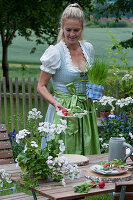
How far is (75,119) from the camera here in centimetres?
364

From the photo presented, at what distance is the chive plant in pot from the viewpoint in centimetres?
357

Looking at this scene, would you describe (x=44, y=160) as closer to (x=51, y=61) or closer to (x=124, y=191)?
(x=124, y=191)

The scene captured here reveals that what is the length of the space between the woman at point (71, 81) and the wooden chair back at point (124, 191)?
4.39 feet

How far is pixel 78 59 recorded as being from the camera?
3.71 m

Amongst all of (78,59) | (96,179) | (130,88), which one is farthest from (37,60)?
(96,179)

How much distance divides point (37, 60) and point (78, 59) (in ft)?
45.4

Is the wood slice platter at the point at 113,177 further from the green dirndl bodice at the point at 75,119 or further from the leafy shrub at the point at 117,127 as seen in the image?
the leafy shrub at the point at 117,127

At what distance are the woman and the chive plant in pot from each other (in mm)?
57

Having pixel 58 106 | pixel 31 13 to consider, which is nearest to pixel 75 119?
pixel 58 106

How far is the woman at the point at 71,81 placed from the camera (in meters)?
3.52

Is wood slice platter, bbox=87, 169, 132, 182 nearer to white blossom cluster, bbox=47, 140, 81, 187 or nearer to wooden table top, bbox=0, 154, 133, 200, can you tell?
wooden table top, bbox=0, 154, 133, 200

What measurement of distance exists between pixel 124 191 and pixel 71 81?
5.08ft

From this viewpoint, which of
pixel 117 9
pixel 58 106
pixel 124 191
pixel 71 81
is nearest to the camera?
pixel 124 191

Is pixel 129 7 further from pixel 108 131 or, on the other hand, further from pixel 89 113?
pixel 89 113
